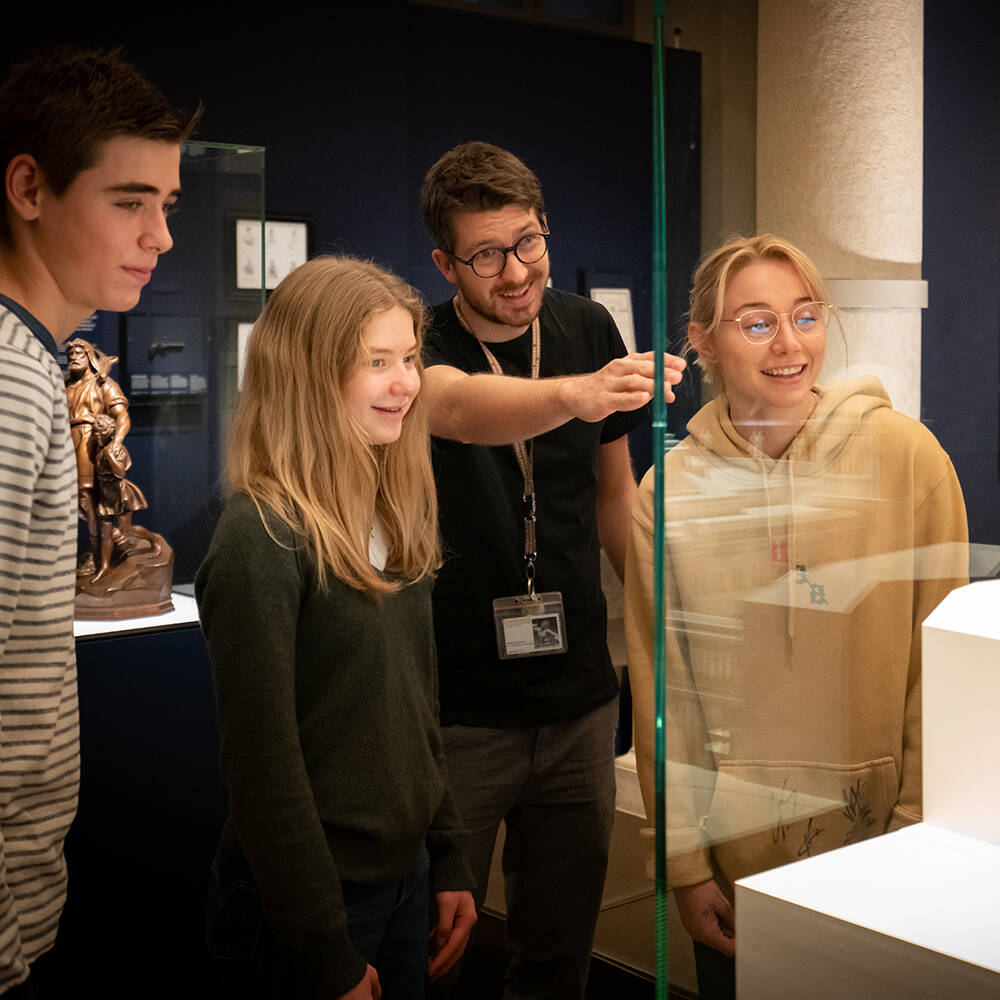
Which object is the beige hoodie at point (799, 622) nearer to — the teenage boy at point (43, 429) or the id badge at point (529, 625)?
the teenage boy at point (43, 429)

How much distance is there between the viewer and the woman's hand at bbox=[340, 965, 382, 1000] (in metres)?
1.51

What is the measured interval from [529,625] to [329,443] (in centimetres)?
65

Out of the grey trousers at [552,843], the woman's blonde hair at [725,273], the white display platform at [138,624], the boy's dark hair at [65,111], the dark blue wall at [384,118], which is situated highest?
the dark blue wall at [384,118]

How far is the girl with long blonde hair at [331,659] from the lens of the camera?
150 cm

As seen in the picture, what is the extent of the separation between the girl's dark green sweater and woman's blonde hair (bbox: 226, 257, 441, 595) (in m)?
0.04

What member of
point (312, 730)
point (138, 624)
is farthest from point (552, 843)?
point (138, 624)

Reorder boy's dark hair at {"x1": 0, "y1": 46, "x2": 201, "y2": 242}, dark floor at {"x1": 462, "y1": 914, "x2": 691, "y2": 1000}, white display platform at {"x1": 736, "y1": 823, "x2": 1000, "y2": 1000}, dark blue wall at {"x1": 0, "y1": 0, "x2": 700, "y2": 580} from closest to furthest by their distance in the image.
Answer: white display platform at {"x1": 736, "y1": 823, "x2": 1000, "y2": 1000} < boy's dark hair at {"x1": 0, "y1": 46, "x2": 201, "y2": 242} < dark floor at {"x1": 462, "y1": 914, "x2": 691, "y2": 1000} < dark blue wall at {"x1": 0, "y1": 0, "x2": 700, "y2": 580}

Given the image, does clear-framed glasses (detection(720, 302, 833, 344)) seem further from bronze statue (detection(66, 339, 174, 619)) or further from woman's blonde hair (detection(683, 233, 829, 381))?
bronze statue (detection(66, 339, 174, 619))

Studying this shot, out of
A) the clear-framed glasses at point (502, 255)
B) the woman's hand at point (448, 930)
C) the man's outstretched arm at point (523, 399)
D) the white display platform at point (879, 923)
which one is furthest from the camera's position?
the clear-framed glasses at point (502, 255)

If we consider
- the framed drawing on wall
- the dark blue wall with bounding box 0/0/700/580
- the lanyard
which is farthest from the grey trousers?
the framed drawing on wall

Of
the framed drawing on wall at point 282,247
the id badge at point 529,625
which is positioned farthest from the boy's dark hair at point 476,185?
the framed drawing on wall at point 282,247

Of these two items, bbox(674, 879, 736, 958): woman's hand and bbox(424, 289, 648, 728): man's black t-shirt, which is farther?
bbox(424, 289, 648, 728): man's black t-shirt

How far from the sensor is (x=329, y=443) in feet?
5.55

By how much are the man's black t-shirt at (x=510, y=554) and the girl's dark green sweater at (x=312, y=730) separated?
0.46 m
